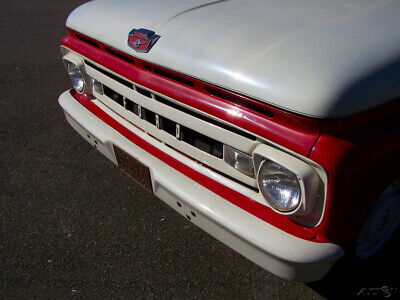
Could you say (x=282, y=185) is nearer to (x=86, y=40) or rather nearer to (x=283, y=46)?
(x=283, y=46)

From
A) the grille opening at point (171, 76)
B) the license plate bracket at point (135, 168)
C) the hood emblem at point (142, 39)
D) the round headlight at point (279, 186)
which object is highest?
the hood emblem at point (142, 39)

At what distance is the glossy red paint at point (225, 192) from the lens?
1.85 m

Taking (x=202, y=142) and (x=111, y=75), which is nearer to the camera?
(x=202, y=142)

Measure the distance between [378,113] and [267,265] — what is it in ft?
2.68

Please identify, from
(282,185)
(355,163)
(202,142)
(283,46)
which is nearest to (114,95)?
(202,142)

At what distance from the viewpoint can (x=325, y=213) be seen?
5.71 feet

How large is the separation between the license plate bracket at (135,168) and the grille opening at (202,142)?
0.30 m

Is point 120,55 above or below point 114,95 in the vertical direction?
above

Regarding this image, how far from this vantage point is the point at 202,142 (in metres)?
2.15

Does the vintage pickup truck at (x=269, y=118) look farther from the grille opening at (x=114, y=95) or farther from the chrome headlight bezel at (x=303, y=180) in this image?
the grille opening at (x=114, y=95)

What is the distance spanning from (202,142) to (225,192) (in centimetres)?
29

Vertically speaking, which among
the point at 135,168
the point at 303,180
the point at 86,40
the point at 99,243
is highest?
the point at 86,40

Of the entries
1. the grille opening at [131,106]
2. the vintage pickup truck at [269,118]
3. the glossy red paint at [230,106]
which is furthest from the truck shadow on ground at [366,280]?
the grille opening at [131,106]

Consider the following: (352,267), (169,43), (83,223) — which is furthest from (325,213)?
(83,223)
